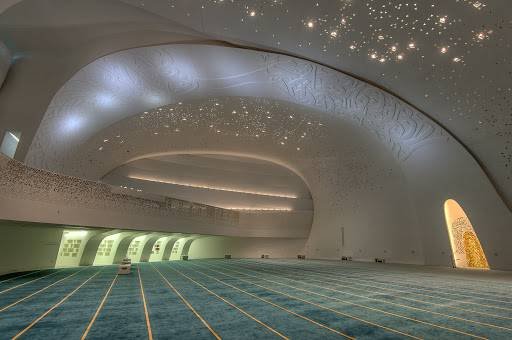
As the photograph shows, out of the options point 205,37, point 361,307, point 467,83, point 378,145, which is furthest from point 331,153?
point 361,307

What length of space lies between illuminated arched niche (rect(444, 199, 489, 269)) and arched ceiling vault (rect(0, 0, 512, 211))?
3291mm

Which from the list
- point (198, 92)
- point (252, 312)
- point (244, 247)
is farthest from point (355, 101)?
point (244, 247)

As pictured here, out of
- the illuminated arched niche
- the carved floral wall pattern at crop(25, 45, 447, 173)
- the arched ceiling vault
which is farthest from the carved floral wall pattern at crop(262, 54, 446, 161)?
the illuminated arched niche

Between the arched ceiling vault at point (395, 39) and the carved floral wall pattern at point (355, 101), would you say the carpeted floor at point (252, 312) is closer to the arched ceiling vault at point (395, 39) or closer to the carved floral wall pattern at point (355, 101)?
the arched ceiling vault at point (395, 39)

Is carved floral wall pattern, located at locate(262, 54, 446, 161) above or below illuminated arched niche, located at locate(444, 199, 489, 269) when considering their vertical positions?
above

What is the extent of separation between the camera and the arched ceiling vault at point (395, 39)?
9953mm

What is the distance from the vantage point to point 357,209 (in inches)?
914

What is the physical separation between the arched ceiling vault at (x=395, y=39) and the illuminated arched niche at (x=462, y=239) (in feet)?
10.8

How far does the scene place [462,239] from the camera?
16.6 metres

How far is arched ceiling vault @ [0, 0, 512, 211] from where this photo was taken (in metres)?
9.95

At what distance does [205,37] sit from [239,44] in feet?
4.99

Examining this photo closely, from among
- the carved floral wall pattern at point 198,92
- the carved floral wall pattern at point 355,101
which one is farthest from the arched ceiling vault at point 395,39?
the carved floral wall pattern at point 198,92

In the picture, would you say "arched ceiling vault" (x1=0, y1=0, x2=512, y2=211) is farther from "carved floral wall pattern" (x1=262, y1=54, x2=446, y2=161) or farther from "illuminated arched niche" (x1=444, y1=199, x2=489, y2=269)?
"illuminated arched niche" (x1=444, y1=199, x2=489, y2=269)

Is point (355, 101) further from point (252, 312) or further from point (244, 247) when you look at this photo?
point (244, 247)
